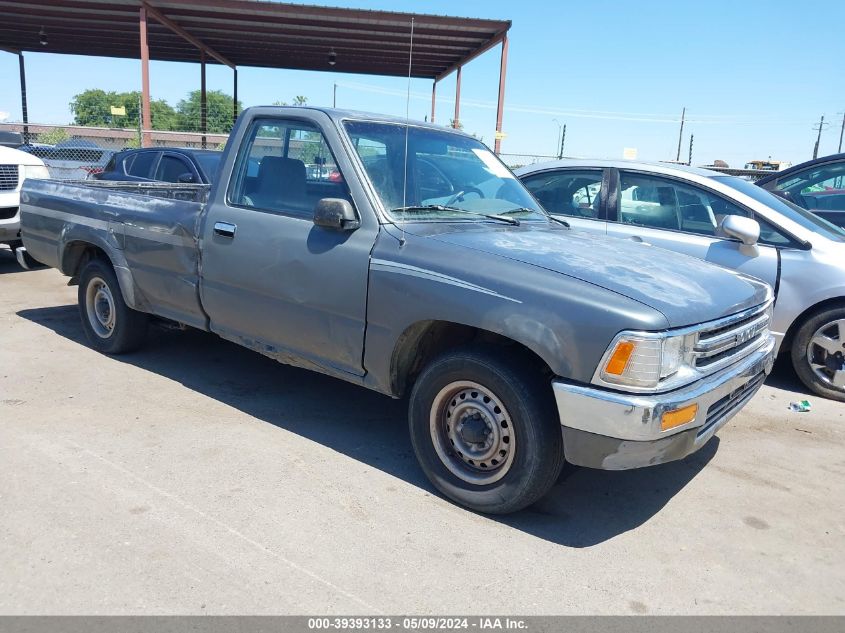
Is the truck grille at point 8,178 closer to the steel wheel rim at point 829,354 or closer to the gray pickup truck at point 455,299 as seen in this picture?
the gray pickup truck at point 455,299

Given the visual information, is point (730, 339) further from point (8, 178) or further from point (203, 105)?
point (203, 105)

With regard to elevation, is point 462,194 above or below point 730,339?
above

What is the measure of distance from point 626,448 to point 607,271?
0.85 meters

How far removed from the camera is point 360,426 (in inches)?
176

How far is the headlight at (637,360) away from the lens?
9.30ft

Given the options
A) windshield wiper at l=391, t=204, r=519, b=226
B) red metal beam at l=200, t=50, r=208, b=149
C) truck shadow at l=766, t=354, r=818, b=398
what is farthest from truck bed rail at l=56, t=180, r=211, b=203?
red metal beam at l=200, t=50, r=208, b=149

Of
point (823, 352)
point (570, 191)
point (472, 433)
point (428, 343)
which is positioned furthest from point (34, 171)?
point (823, 352)

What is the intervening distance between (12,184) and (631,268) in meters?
8.61

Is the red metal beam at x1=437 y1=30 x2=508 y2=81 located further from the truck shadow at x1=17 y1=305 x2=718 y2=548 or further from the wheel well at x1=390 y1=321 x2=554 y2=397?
the wheel well at x1=390 y1=321 x2=554 y2=397

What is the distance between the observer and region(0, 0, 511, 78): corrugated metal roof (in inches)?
627

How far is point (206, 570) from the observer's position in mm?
2822

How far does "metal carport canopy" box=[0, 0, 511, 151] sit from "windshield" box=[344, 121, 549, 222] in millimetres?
12445

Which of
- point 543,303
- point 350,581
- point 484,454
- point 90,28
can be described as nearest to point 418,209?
point 543,303

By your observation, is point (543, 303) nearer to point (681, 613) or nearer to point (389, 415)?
point (681, 613)
